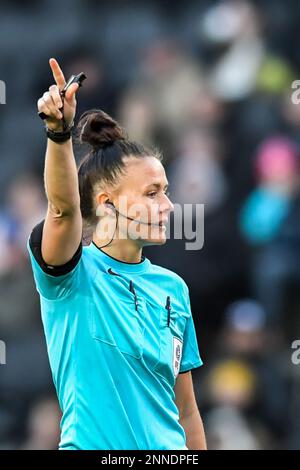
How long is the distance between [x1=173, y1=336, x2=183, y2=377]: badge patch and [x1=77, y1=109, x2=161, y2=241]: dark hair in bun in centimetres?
51

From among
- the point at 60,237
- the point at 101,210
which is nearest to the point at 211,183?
the point at 101,210

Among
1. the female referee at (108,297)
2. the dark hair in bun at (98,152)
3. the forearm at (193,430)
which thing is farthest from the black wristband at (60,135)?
the forearm at (193,430)

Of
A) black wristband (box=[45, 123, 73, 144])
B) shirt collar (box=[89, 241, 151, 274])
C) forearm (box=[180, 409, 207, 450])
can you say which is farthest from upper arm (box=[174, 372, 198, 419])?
black wristband (box=[45, 123, 73, 144])

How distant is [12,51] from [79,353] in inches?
236

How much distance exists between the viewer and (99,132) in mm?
3834

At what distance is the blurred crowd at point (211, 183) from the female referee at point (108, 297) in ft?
10.4

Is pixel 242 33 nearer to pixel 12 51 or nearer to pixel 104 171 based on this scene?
pixel 12 51

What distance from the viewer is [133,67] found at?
28.7 ft

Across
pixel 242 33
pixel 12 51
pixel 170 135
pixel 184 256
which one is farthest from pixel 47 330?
pixel 12 51

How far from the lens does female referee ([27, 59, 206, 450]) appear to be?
11.3ft

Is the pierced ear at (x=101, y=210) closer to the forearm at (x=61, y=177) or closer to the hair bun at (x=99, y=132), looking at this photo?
the hair bun at (x=99, y=132)

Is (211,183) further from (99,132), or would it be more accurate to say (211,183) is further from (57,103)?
(57,103)

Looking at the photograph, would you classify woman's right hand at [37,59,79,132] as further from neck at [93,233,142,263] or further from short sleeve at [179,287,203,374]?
short sleeve at [179,287,203,374]

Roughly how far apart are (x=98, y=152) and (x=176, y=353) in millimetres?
762
